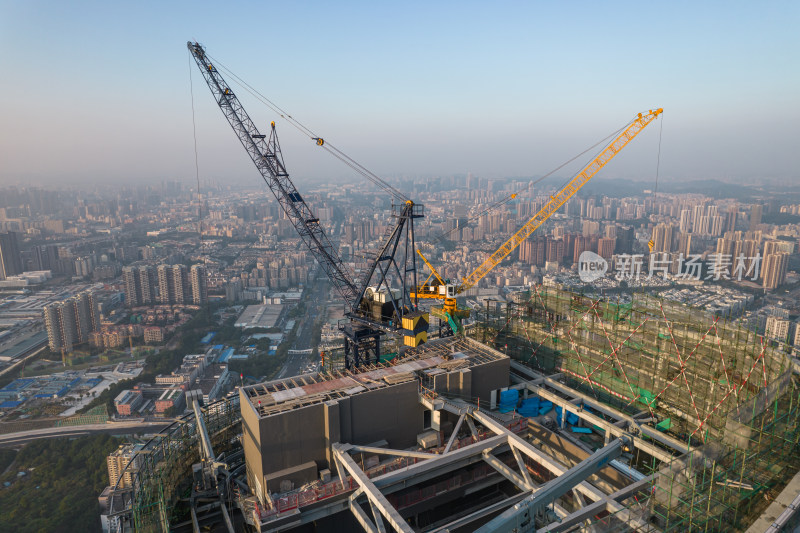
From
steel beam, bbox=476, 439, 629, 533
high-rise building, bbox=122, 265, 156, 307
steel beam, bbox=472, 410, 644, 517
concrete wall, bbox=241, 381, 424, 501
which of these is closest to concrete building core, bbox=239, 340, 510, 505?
concrete wall, bbox=241, 381, 424, 501

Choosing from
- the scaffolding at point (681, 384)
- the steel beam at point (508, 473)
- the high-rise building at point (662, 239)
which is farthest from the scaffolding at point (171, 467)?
the high-rise building at point (662, 239)

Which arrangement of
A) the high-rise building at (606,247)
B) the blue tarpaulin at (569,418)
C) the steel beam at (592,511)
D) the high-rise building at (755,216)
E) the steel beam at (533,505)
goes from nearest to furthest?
1. the steel beam at (533,505)
2. the steel beam at (592,511)
3. the blue tarpaulin at (569,418)
4. the high-rise building at (606,247)
5. the high-rise building at (755,216)

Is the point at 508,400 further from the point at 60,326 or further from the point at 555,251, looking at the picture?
the point at 555,251

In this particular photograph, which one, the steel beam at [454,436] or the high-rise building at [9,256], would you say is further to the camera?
the high-rise building at [9,256]

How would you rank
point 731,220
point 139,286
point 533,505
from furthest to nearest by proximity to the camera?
1. point 731,220
2. point 139,286
3. point 533,505

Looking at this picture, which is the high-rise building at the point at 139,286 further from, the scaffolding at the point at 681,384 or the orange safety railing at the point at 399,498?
the orange safety railing at the point at 399,498

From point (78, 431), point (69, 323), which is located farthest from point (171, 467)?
point (69, 323)

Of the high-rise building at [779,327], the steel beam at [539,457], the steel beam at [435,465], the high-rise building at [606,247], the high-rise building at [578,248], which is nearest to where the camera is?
the steel beam at [539,457]
